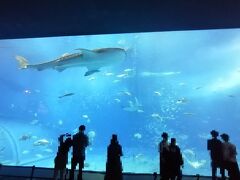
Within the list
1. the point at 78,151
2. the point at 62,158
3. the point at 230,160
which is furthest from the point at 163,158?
the point at 62,158

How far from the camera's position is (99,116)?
1433 inches

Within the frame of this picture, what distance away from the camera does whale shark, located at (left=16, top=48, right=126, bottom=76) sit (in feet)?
27.3

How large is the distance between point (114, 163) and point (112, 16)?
327cm

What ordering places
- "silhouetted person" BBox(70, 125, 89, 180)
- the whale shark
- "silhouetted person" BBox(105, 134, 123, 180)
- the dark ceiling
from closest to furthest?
"silhouetted person" BBox(105, 134, 123, 180) → "silhouetted person" BBox(70, 125, 89, 180) → the dark ceiling → the whale shark

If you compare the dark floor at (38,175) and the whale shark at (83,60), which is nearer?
the dark floor at (38,175)

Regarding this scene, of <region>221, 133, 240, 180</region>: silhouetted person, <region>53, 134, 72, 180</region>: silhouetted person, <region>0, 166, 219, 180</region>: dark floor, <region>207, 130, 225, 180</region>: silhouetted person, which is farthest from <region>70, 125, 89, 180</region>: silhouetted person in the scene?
<region>221, 133, 240, 180</region>: silhouetted person

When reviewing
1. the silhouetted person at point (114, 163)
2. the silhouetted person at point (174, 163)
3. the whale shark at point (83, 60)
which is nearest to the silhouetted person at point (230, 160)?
the silhouetted person at point (174, 163)

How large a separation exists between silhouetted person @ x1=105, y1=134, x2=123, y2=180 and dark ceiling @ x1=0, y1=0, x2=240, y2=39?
2828mm

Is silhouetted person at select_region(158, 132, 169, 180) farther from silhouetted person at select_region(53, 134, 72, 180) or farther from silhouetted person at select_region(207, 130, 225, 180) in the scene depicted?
silhouetted person at select_region(53, 134, 72, 180)

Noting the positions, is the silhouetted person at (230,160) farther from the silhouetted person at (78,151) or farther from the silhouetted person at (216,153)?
the silhouetted person at (78,151)

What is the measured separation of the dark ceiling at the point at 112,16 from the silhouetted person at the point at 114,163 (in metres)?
2.83

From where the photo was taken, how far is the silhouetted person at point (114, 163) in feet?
13.7

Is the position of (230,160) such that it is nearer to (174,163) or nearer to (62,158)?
(174,163)

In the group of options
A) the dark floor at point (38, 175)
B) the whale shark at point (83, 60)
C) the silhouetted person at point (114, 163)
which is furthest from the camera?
the whale shark at point (83, 60)
